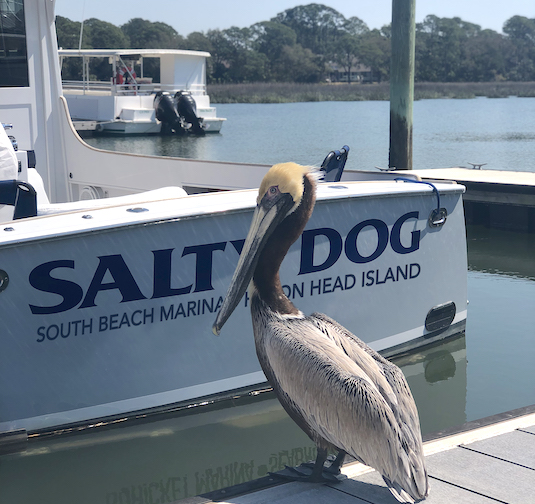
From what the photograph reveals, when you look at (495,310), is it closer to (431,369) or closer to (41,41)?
(431,369)

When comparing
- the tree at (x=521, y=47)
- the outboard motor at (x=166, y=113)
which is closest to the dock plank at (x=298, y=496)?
the outboard motor at (x=166, y=113)

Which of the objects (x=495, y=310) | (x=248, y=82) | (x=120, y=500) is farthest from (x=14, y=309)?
(x=248, y=82)

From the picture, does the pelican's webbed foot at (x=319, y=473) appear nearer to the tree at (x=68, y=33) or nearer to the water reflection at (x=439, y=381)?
the water reflection at (x=439, y=381)

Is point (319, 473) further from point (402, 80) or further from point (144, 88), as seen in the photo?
point (144, 88)

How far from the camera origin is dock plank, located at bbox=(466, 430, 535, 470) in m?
2.98

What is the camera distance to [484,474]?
9.36ft

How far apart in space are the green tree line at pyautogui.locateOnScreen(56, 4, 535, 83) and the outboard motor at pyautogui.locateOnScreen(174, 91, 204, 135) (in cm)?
4533

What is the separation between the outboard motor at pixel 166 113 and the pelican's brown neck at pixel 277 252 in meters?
34.5

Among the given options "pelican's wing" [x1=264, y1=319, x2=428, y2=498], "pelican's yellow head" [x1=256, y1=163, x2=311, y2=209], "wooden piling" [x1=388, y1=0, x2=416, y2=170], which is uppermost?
"wooden piling" [x1=388, y1=0, x2=416, y2=170]

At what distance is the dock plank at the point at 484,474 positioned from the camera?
2709mm

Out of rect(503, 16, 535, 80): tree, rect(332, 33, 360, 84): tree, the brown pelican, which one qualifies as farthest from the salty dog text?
rect(332, 33, 360, 84): tree

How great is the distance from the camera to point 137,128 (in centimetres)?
3659

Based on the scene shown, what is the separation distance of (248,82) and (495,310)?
82252mm

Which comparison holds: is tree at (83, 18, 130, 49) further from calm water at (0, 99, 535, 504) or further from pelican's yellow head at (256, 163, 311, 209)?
pelican's yellow head at (256, 163, 311, 209)
